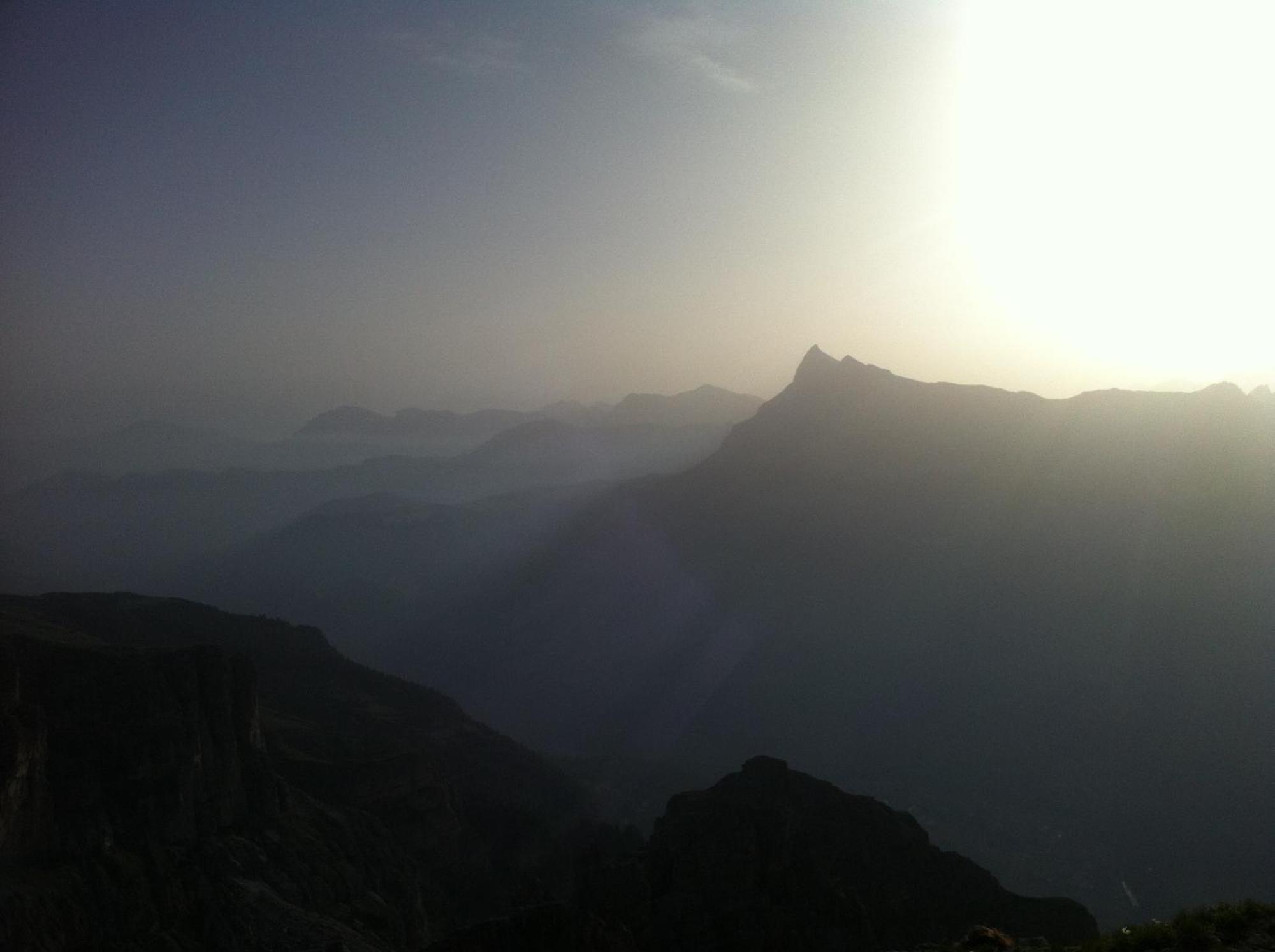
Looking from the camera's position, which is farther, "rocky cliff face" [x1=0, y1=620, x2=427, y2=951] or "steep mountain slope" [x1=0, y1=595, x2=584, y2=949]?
"steep mountain slope" [x1=0, y1=595, x2=584, y2=949]

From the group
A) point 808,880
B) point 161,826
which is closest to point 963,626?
point 808,880

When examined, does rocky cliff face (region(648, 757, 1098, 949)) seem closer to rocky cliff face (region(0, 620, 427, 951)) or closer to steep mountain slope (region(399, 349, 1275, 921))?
rocky cliff face (region(0, 620, 427, 951))

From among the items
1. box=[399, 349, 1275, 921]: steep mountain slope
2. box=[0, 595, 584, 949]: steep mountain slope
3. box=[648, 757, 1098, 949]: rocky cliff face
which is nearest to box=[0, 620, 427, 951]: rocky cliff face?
box=[0, 595, 584, 949]: steep mountain slope

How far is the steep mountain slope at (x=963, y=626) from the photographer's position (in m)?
94.8

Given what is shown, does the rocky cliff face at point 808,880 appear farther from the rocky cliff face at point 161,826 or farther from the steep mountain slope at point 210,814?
the rocky cliff face at point 161,826

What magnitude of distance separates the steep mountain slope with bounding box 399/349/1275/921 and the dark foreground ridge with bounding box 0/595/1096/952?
43.5 m

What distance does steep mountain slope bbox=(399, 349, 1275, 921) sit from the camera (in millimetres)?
94812

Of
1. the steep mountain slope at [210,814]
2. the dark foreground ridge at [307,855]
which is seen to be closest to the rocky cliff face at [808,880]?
the dark foreground ridge at [307,855]

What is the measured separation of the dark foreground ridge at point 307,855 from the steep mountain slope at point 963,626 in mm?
43466

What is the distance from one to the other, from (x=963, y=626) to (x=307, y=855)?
99515 millimetres

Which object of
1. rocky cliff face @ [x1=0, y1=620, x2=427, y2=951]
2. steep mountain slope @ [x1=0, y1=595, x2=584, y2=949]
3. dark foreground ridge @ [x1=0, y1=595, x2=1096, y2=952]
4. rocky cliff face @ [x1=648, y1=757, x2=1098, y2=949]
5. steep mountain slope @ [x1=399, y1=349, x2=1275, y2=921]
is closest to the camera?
rocky cliff face @ [x1=0, y1=620, x2=427, y2=951]

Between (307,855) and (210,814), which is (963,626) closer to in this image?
(307,855)

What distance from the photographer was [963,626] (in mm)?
126312

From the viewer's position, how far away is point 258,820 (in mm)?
48250
